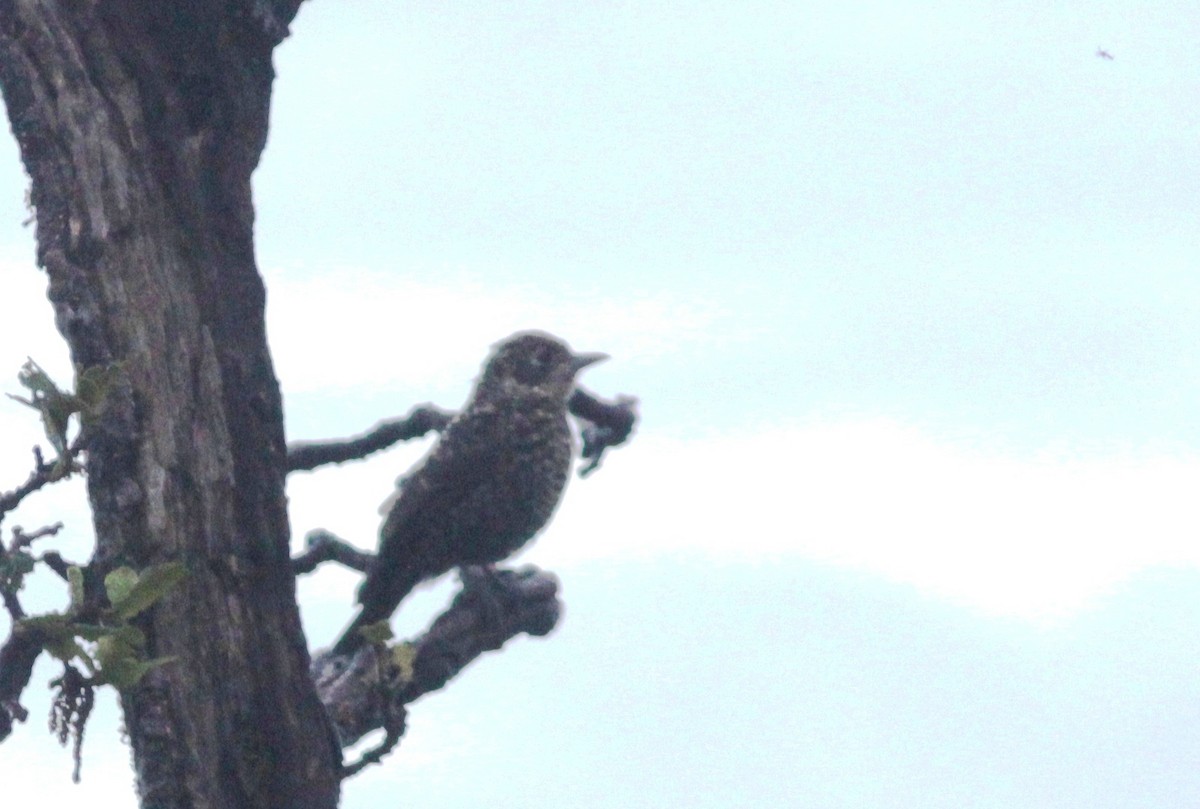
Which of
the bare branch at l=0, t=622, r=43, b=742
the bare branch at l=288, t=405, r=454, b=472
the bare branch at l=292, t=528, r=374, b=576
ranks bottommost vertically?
the bare branch at l=292, t=528, r=374, b=576

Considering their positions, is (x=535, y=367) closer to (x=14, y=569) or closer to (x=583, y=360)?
(x=583, y=360)

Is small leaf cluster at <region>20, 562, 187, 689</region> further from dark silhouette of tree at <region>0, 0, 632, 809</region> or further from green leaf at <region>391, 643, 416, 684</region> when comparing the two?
green leaf at <region>391, 643, 416, 684</region>

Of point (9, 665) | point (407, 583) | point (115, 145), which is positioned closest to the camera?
point (9, 665)

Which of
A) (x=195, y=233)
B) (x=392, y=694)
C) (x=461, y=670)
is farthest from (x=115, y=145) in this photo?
(x=461, y=670)

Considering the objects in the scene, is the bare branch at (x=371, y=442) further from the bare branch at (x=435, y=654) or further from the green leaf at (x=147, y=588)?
the green leaf at (x=147, y=588)

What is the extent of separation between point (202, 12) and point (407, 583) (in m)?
2.75

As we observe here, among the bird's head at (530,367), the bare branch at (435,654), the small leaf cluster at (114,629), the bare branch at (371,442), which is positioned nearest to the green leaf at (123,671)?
the small leaf cluster at (114,629)

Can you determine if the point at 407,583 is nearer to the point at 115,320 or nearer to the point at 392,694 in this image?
the point at 392,694

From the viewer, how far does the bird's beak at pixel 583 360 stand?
6.70 metres

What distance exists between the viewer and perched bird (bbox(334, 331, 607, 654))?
6.02m

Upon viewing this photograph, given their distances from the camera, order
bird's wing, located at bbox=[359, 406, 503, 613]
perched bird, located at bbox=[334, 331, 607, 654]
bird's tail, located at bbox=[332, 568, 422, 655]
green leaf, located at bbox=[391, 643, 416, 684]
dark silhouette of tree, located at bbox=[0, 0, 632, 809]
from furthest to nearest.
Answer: perched bird, located at bbox=[334, 331, 607, 654], bird's wing, located at bbox=[359, 406, 503, 613], bird's tail, located at bbox=[332, 568, 422, 655], green leaf, located at bbox=[391, 643, 416, 684], dark silhouette of tree, located at bbox=[0, 0, 632, 809]

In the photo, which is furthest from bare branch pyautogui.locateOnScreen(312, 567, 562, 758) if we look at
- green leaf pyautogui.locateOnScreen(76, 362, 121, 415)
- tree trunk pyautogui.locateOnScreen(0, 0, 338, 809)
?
green leaf pyautogui.locateOnScreen(76, 362, 121, 415)

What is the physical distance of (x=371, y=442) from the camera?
4527 millimetres

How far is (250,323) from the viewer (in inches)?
136
